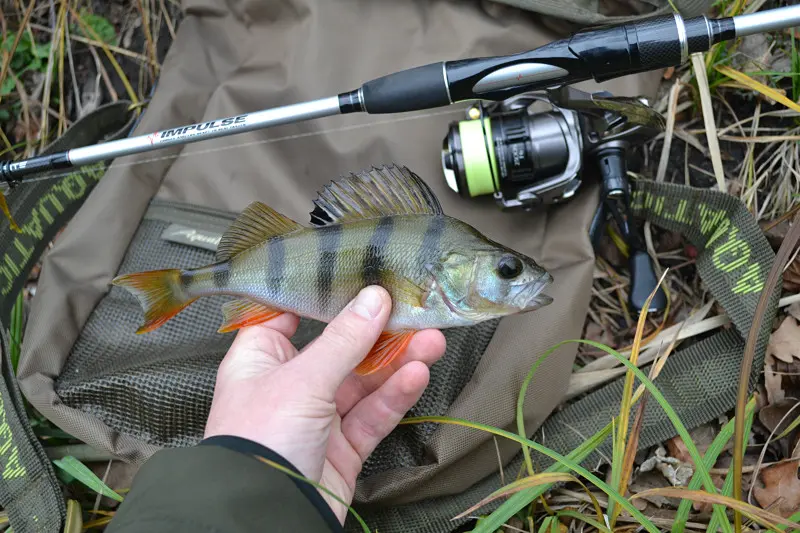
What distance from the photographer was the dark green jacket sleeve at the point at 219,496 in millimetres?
1647

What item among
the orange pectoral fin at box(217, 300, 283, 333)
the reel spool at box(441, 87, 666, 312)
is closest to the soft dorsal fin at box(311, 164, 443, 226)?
the orange pectoral fin at box(217, 300, 283, 333)

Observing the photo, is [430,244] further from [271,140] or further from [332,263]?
[271,140]

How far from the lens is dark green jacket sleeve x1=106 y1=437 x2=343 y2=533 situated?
1647mm

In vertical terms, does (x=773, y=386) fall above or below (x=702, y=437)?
above

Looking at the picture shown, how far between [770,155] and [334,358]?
97.0 inches

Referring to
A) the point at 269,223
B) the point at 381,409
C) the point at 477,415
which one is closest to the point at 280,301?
the point at 269,223

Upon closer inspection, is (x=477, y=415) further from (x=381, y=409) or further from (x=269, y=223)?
(x=269, y=223)

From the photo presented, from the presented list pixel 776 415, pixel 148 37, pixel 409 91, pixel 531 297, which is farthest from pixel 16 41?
pixel 776 415

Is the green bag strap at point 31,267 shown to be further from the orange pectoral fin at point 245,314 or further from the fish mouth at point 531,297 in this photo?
the fish mouth at point 531,297

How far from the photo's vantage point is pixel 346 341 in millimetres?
1974

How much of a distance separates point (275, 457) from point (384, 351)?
21.7 inches

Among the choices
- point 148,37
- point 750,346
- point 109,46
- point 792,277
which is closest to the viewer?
point 750,346

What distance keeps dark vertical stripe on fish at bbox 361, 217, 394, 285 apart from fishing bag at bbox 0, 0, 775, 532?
23.9 inches

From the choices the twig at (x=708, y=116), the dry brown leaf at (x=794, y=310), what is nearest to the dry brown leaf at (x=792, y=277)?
the dry brown leaf at (x=794, y=310)
